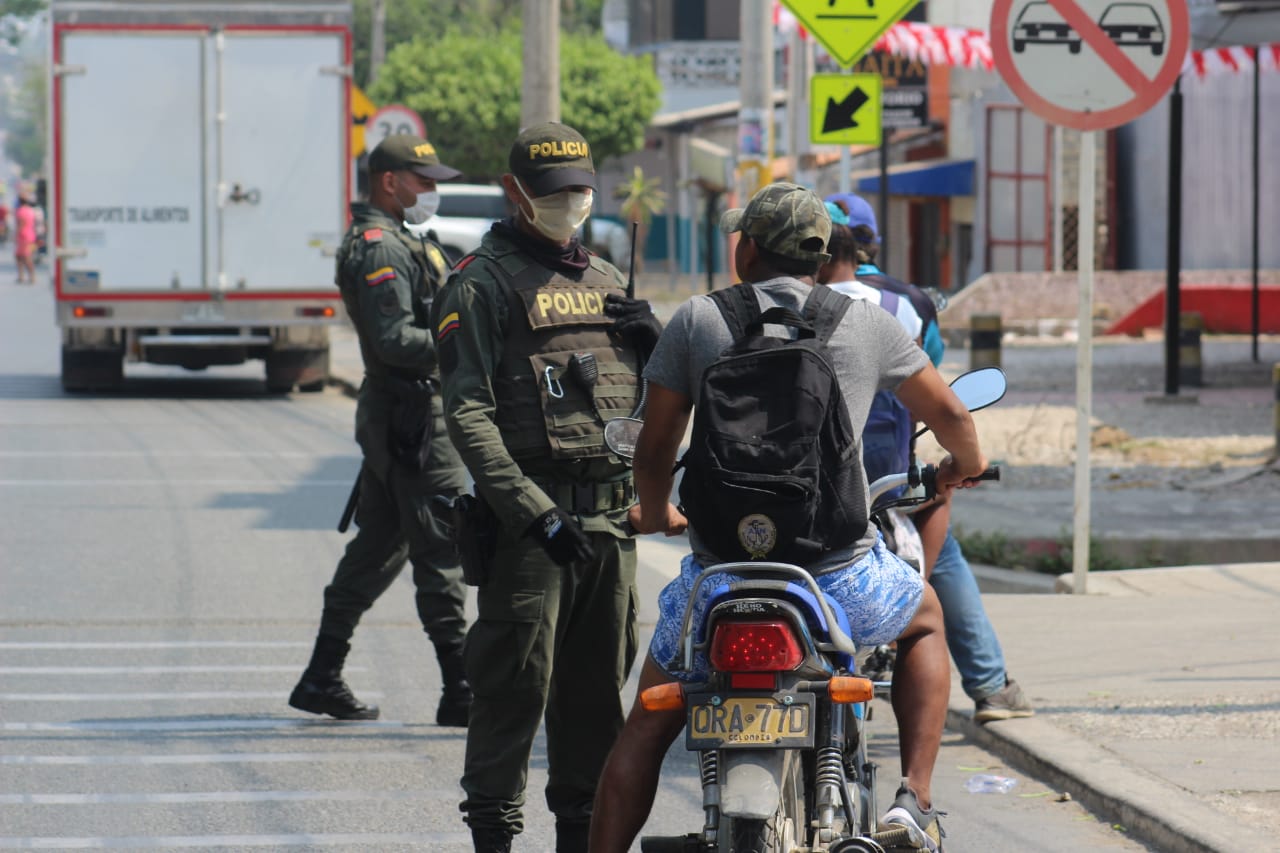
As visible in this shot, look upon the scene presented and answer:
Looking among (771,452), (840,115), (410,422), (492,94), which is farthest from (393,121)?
(492,94)

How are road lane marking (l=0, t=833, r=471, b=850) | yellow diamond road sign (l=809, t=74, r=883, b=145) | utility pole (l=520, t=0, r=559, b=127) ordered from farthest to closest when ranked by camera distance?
utility pole (l=520, t=0, r=559, b=127) < yellow diamond road sign (l=809, t=74, r=883, b=145) < road lane marking (l=0, t=833, r=471, b=850)

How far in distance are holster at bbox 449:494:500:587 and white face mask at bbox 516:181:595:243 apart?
67cm

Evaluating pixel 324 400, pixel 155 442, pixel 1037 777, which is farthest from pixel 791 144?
pixel 1037 777

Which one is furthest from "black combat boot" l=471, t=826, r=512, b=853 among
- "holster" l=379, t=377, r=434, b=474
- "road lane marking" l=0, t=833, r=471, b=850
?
"holster" l=379, t=377, r=434, b=474

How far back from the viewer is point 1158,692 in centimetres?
730

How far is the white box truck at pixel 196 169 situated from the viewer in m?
19.1

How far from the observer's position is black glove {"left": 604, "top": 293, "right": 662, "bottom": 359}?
503cm

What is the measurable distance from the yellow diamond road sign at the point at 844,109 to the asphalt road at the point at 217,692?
114 inches

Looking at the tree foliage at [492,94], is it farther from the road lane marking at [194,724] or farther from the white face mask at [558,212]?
the white face mask at [558,212]

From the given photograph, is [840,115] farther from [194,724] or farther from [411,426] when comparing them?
[194,724]

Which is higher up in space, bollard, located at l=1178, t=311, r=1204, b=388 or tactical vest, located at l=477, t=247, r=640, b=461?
tactical vest, located at l=477, t=247, r=640, b=461

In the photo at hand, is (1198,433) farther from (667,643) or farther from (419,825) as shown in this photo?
(667,643)

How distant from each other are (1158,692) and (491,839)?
3.15 metres

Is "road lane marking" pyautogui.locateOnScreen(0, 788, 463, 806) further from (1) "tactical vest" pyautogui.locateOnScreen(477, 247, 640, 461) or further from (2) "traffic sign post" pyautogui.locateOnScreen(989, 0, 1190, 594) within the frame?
(2) "traffic sign post" pyautogui.locateOnScreen(989, 0, 1190, 594)
